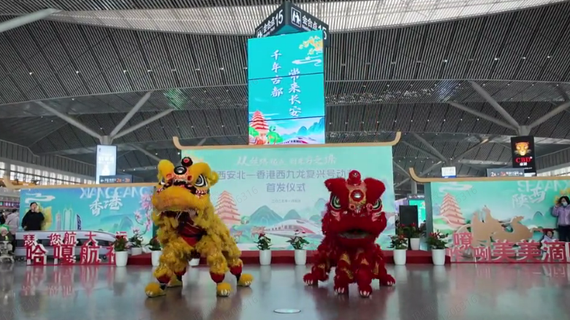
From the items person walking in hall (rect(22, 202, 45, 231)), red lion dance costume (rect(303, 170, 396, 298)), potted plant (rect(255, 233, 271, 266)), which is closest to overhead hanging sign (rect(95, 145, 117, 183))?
person walking in hall (rect(22, 202, 45, 231))

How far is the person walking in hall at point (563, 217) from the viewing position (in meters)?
7.99

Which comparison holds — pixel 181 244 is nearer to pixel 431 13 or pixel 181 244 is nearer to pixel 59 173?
pixel 431 13

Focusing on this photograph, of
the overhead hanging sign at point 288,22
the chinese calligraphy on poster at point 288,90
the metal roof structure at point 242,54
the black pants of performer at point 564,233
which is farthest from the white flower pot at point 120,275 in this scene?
the metal roof structure at point 242,54

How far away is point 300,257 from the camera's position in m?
7.72

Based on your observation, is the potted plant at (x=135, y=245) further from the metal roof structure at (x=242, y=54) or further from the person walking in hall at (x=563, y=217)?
the person walking in hall at (x=563, y=217)

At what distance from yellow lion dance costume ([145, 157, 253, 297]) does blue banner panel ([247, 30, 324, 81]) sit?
6141 millimetres

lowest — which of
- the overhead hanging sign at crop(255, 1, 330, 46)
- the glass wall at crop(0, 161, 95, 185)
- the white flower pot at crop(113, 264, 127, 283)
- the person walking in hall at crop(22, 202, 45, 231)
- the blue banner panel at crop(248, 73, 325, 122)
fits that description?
the white flower pot at crop(113, 264, 127, 283)

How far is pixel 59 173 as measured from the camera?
112 ft

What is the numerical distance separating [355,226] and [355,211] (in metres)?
0.16

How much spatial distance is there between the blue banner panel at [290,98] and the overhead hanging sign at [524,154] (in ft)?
44.1

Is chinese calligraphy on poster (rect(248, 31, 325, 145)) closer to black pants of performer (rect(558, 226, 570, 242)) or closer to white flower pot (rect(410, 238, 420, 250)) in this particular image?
white flower pot (rect(410, 238, 420, 250))

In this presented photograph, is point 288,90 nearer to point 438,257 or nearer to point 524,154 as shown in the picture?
point 438,257

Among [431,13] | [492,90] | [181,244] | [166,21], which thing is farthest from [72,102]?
[492,90]

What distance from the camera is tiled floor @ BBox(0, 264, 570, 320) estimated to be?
3678 millimetres
